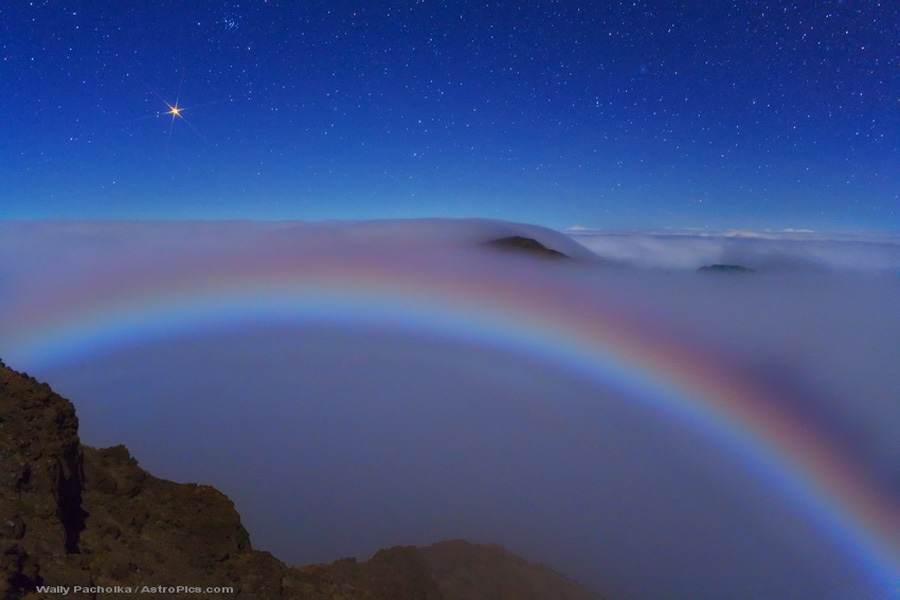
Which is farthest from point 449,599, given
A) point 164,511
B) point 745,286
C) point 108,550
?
point 745,286

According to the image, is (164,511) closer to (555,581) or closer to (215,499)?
(215,499)

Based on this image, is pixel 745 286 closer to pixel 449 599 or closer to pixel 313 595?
A: pixel 449 599

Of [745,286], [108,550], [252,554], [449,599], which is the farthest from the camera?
[745,286]

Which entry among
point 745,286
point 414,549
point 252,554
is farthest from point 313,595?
point 745,286

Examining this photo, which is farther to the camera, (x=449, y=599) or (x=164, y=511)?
(x=449, y=599)

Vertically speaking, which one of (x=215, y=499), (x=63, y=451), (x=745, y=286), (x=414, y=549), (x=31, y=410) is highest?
(x=745, y=286)

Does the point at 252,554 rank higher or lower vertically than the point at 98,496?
lower

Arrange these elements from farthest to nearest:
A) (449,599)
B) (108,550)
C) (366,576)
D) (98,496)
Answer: (449,599), (366,576), (98,496), (108,550)
